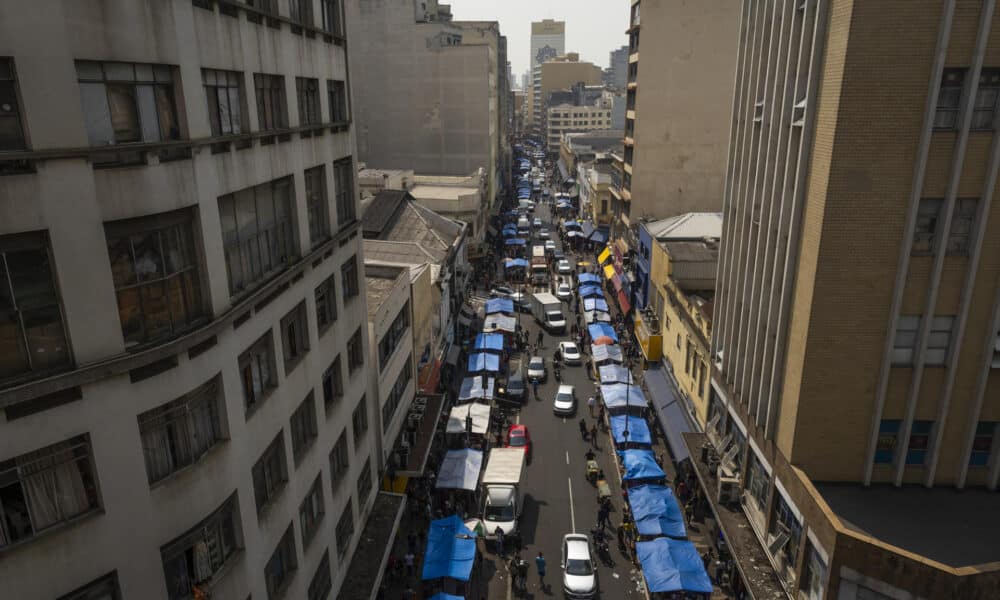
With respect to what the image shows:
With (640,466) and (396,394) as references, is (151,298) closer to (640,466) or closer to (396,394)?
(396,394)

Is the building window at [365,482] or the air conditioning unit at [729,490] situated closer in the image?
the building window at [365,482]

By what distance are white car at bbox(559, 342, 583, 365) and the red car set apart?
13.0 m

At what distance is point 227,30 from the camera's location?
13.1 metres

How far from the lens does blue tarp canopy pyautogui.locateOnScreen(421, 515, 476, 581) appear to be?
24.6m

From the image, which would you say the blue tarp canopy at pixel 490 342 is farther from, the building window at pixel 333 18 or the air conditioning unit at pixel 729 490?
the building window at pixel 333 18

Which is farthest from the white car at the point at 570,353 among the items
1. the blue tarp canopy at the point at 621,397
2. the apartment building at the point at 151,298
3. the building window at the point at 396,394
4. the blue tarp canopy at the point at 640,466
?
the apartment building at the point at 151,298

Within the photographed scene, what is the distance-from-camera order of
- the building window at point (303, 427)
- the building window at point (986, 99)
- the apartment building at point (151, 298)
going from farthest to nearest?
the building window at point (986, 99), the building window at point (303, 427), the apartment building at point (151, 298)

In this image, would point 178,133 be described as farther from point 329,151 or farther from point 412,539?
point 412,539

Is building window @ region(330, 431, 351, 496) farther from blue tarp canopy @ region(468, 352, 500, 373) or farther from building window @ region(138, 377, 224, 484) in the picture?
blue tarp canopy @ region(468, 352, 500, 373)

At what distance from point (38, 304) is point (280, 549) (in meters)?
9.55

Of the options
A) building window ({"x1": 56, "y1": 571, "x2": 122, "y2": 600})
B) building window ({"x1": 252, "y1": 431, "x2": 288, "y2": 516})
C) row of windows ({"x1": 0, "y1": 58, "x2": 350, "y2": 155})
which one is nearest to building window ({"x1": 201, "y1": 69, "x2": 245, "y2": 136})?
row of windows ({"x1": 0, "y1": 58, "x2": 350, "y2": 155})

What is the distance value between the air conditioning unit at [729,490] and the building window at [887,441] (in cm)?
633

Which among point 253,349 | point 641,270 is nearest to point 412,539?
point 253,349

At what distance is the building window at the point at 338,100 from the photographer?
66.4ft
